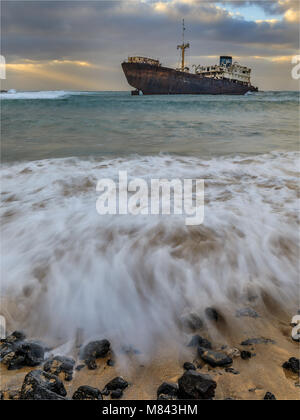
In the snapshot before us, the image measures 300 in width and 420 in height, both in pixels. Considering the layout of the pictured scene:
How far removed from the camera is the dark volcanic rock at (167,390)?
1.38 m

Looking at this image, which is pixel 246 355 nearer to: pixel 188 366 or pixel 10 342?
pixel 188 366

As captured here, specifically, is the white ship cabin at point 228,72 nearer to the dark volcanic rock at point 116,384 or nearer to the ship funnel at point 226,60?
the ship funnel at point 226,60

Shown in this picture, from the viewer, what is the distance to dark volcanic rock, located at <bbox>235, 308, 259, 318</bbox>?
6.38ft

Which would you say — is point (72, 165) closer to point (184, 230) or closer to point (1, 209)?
point (1, 209)

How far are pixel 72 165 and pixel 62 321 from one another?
431cm

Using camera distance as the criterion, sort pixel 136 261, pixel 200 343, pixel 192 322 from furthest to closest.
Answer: pixel 136 261, pixel 192 322, pixel 200 343

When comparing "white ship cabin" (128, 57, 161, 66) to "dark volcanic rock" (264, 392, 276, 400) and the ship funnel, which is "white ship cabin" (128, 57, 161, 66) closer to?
the ship funnel

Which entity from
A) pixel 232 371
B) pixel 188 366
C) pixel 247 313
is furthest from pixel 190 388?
pixel 247 313

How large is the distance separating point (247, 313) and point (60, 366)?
1.22 metres

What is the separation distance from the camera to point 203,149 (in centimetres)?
730

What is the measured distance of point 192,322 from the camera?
1.89 m

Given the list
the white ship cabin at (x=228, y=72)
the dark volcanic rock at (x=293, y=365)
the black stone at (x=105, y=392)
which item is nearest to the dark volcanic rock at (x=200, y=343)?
the dark volcanic rock at (x=293, y=365)

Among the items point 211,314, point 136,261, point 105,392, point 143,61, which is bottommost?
point 105,392

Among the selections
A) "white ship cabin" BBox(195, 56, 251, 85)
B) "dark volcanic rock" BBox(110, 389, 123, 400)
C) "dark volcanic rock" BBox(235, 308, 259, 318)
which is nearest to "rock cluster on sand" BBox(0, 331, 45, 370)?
"dark volcanic rock" BBox(110, 389, 123, 400)
